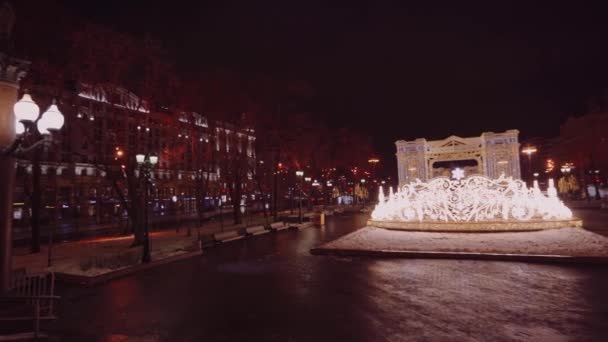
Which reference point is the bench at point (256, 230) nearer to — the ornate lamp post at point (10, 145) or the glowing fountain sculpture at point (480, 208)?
the glowing fountain sculpture at point (480, 208)

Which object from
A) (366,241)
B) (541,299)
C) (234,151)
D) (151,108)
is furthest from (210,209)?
(541,299)

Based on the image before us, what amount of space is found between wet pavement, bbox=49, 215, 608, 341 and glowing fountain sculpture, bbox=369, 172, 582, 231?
7.25m

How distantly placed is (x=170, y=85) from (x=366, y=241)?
13.3 metres

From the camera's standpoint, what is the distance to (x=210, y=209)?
57.1 m

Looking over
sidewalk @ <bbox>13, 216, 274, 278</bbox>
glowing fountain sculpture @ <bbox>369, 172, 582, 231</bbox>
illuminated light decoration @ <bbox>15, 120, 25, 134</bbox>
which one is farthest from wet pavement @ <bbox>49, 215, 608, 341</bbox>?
glowing fountain sculpture @ <bbox>369, 172, 582, 231</bbox>

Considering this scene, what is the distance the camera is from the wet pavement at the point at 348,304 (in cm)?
627

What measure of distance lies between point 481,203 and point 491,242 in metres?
5.18

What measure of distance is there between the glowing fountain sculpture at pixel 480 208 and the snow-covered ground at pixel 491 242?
83 centimetres

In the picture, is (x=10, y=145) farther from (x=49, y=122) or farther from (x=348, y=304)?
(x=348, y=304)

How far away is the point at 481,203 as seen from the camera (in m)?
19.1

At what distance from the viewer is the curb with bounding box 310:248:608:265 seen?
1091cm

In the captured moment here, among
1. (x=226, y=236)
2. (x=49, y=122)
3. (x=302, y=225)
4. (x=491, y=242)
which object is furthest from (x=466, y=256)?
(x=302, y=225)

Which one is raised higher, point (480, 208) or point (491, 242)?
point (480, 208)

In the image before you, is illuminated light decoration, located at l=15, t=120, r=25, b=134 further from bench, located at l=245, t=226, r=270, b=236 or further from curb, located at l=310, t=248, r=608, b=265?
bench, located at l=245, t=226, r=270, b=236
